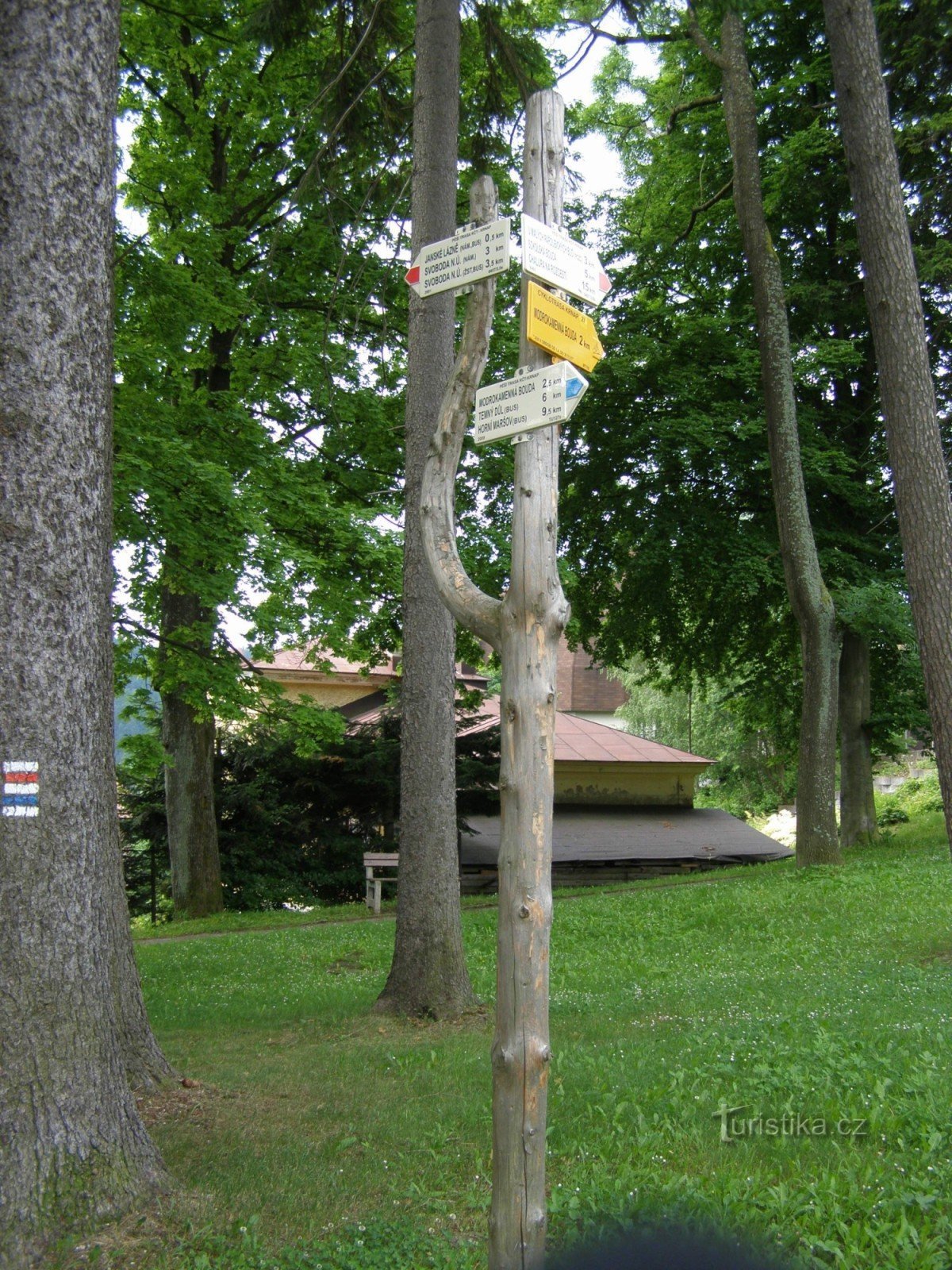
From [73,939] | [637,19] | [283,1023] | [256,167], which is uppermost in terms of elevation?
[256,167]

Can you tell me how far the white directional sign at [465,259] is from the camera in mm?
4168

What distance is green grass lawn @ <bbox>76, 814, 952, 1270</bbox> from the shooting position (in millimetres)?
4301

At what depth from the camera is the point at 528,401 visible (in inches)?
157

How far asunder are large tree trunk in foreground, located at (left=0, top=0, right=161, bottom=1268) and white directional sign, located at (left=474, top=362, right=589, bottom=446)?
204cm

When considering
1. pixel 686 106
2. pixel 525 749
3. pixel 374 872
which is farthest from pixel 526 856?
pixel 686 106

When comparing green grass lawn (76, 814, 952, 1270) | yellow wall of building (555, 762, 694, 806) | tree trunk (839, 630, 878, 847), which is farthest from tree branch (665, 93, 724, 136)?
green grass lawn (76, 814, 952, 1270)

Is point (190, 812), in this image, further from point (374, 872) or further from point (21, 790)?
point (21, 790)

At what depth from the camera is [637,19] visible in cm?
1051

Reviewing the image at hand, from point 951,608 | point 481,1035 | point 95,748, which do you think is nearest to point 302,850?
point 481,1035

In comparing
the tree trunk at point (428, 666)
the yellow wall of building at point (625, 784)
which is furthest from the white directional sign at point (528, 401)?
the yellow wall of building at point (625, 784)

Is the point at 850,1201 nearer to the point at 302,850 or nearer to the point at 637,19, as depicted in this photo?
the point at 637,19

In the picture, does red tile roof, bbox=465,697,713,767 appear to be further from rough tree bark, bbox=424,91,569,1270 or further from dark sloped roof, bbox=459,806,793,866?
rough tree bark, bbox=424,91,569,1270

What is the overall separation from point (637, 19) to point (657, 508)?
11.7 m

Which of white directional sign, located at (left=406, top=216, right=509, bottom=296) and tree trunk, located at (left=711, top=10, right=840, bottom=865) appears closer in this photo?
white directional sign, located at (left=406, top=216, right=509, bottom=296)
